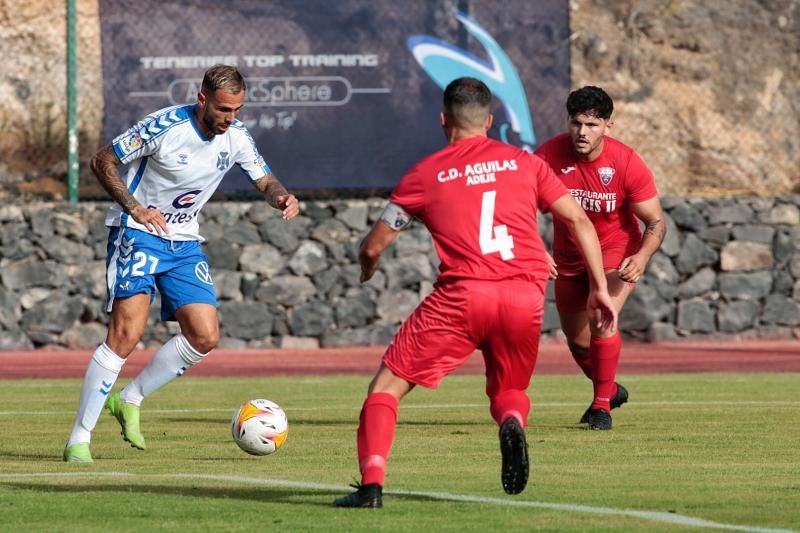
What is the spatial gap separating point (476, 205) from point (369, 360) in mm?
11693

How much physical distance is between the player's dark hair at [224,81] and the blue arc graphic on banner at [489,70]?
10.6 metres

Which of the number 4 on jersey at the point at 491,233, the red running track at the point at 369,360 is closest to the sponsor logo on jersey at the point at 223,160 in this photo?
the number 4 on jersey at the point at 491,233

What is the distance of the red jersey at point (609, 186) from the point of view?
35.5 feet

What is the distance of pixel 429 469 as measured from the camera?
8.31 m

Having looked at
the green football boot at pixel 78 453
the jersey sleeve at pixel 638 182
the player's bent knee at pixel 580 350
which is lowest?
the green football boot at pixel 78 453

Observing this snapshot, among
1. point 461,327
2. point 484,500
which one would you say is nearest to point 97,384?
point 484,500

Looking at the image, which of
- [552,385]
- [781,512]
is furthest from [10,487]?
[552,385]

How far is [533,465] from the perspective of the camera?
8422mm

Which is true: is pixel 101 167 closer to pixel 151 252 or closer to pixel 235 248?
pixel 151 252

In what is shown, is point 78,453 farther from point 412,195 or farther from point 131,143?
point 412,195

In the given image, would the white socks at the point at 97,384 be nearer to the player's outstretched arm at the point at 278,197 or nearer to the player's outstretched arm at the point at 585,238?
the player's outstretched arm at the point at 278,197

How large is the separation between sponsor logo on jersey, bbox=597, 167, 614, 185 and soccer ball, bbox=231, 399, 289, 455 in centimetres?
306

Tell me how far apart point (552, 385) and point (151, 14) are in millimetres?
7753

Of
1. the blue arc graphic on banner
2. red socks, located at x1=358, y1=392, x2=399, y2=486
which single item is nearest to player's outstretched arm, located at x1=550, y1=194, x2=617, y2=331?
red socks, located at x1=358, y1=392, x2=399, y2=486
